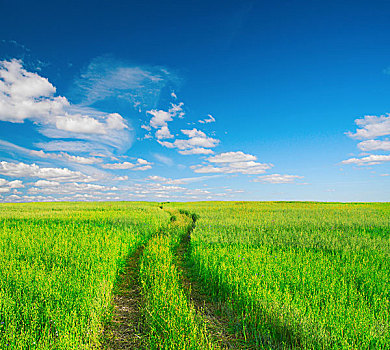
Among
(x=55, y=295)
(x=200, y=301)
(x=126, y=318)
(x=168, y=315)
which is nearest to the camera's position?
(x=168, y=315)

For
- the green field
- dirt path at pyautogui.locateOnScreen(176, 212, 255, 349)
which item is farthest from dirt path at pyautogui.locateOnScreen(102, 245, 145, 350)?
dirt path at pyautogui.locateOnScreen(176, 212, 255, 349)

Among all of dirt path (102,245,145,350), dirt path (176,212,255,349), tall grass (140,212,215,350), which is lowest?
dirt path (102,245,145,350)

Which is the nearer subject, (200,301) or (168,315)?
(168,315)

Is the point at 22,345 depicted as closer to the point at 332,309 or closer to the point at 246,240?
the point at 332,309

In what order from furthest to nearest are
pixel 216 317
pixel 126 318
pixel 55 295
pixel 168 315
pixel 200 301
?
pixel 200 301 < pixel 126 318 < pixel 216 317 < pixel 55 295 < pixel 168 315

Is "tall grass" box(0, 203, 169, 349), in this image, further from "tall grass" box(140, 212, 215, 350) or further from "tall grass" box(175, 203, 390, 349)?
"tall grass" box(175, 203, 390, 349)

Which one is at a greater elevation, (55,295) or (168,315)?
(55,295)

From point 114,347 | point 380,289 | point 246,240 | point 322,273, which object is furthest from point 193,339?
point 246,240

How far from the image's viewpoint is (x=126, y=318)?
4660 millimetres

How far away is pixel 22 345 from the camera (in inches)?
120

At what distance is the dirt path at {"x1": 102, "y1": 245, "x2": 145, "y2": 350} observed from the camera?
3.83m

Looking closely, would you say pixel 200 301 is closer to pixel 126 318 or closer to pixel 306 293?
pixel 126 318

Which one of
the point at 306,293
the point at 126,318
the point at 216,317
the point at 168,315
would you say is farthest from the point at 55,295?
the point at 306,293

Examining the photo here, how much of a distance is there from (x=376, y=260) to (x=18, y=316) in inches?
358
